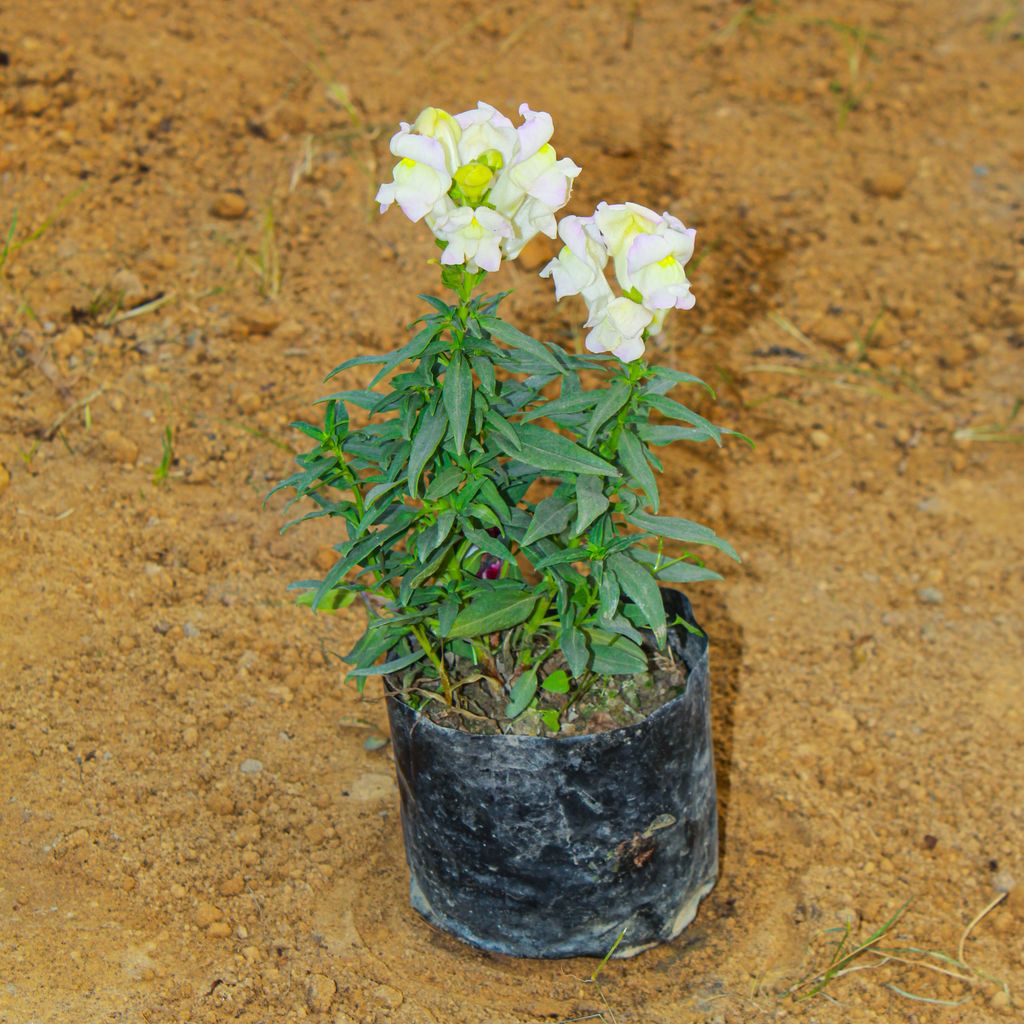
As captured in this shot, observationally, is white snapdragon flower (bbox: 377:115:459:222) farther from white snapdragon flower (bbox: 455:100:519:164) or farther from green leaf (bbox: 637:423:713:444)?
green leaf (bbox: 637:423:713:444)

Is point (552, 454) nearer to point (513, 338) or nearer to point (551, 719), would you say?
point (513, 338)

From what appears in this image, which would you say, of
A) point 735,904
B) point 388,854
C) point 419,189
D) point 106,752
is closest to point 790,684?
point 735,904

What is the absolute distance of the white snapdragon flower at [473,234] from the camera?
2.21 meters


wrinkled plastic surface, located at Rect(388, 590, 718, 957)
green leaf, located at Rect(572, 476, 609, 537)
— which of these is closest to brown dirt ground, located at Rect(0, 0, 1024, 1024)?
wrinkled plastic surface, located at Rect(388, 590, 718, 957)

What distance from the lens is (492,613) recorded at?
271 cm

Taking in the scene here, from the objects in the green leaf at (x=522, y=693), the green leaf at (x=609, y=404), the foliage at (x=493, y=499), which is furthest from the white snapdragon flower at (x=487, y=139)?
the green leaf at (x=522, y=693)

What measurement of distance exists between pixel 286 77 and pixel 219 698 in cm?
321

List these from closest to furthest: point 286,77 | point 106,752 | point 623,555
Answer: point 623,555, point 106,752, point 286,77

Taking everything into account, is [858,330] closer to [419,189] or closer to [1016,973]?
[1016,973]

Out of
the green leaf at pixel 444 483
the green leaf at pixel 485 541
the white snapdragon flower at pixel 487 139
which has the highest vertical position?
the white snapdragon flower at pixel 487 139

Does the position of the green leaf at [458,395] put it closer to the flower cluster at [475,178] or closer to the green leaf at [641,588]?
the flower cluster at [475,178]

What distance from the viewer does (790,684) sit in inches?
153

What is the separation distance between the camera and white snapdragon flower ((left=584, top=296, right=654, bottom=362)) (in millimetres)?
2277

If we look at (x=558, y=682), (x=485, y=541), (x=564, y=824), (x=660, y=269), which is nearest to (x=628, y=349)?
(x=660, y=269)
